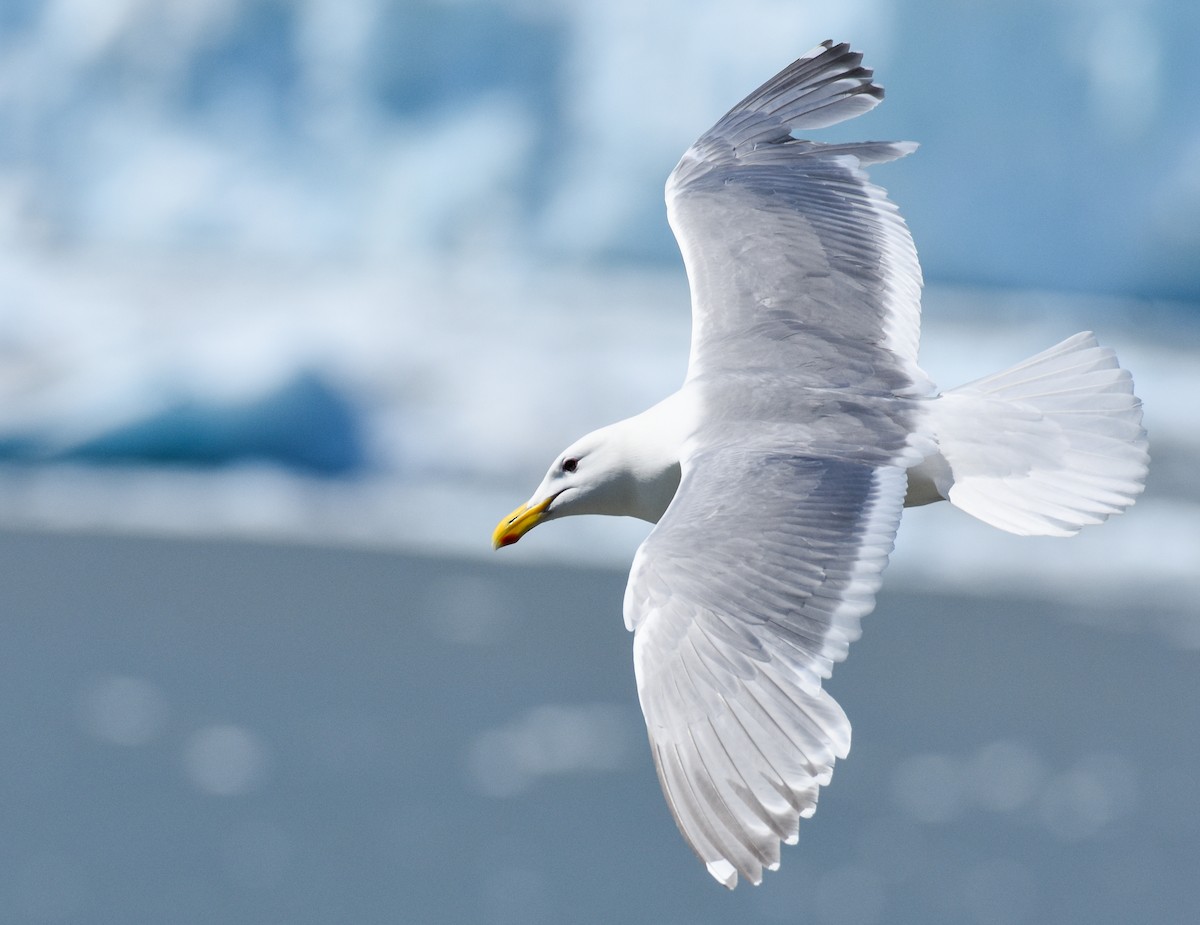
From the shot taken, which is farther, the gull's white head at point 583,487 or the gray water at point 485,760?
the gray water at point 485,760

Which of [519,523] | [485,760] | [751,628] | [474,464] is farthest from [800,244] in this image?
[474,464]

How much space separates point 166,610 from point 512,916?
187 cm

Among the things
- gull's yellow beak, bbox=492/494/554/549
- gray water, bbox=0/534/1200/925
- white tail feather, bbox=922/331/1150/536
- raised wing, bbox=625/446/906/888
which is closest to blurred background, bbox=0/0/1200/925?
gray water, bbox=0/534/1200/925

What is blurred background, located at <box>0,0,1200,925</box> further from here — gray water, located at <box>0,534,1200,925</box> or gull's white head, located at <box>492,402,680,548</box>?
gull's white head, located at <box>492,402,680,548</box>

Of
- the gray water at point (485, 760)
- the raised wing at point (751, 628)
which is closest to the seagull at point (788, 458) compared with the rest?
the raised wing at point (751, 628)

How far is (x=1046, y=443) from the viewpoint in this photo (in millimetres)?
2109

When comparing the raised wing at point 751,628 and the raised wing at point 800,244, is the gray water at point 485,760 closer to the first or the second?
the raised wing at point 800,244

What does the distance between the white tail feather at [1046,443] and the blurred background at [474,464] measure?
2.59 meters

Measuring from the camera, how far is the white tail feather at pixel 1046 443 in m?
2.03

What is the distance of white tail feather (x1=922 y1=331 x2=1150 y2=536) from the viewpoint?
6.65 ft

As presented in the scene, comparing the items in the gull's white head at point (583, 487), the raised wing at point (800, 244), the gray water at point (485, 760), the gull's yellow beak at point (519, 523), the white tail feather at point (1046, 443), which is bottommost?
the gray water at point (485, 760)

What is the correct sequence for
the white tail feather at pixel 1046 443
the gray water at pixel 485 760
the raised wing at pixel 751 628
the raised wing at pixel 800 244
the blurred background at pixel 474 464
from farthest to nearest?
the blurred background at pixel 474 464
the gray water at pixel 485 760
the raised wing at pixel 800 244
the white tail feather at pixel 1046 443
the raised wing at pixel 751 628

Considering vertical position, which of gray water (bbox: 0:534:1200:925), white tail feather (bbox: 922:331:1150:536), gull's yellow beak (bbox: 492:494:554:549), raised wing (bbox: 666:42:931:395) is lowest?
gray water (bbox: 0:534:1200:925)

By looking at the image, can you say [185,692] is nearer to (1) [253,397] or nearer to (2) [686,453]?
(1) [253,397]
